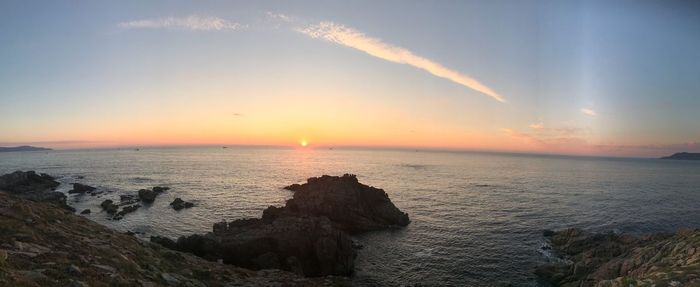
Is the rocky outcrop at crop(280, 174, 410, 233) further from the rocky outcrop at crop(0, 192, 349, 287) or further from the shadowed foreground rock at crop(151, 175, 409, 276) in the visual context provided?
the rocky outcrop at crop(0, 192, 349, 287)

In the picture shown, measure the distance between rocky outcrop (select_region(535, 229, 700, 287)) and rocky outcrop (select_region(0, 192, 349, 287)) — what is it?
684 inches

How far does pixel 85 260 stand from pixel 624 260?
34.8 meters

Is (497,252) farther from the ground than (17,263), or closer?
closer

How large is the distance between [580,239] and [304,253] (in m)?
35.5

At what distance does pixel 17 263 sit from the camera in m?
12.2

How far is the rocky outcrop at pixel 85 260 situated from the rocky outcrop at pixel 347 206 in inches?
1382

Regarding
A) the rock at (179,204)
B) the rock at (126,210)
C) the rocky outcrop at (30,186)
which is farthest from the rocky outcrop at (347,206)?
the rocky outcrop at (30,186)

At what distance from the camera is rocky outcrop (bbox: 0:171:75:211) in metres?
74.3

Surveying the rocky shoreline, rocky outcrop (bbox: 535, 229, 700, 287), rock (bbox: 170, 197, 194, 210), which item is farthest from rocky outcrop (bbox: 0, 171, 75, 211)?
rocky outcrop (bbox: 535, 229, 700, 287)

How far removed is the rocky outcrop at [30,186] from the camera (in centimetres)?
7431

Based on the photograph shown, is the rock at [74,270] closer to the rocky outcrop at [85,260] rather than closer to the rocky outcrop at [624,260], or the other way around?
the rocky outcrop at [85,260]

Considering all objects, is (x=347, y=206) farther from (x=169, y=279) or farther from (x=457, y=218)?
(x=169, y=279)

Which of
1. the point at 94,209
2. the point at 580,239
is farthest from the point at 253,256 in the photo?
the point at 94,209

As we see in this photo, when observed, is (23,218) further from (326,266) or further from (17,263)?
(326,266)
